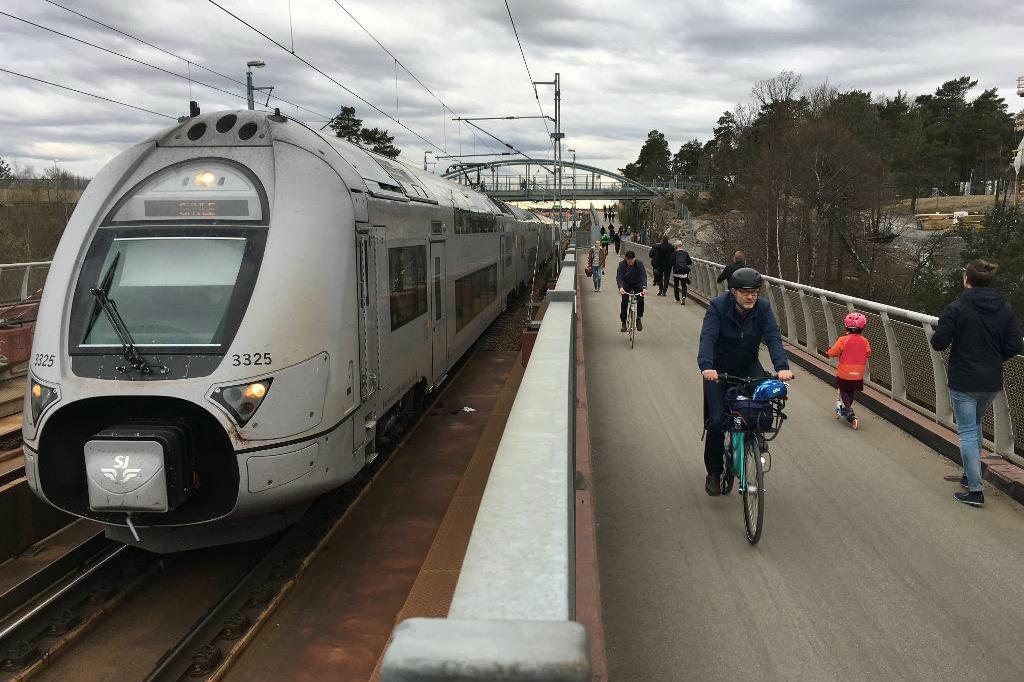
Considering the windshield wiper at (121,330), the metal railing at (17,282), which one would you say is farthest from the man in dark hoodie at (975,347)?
the metal railing at (17,282)

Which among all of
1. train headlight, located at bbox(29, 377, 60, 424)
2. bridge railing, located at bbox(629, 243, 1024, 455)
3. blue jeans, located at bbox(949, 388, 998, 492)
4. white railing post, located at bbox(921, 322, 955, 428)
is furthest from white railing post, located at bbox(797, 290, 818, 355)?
train headlight, located at bbox(29, 377, 60, 424)

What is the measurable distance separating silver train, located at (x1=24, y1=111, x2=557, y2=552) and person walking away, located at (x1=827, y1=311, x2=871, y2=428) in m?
4.70

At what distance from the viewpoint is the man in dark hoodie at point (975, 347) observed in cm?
546

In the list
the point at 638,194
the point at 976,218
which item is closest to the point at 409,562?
the point at 976,218

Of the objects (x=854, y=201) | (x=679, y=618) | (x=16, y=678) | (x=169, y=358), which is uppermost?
(x=854, y=201)

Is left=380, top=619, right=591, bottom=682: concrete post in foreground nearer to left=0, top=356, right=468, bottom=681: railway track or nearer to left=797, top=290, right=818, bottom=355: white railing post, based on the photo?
left=0, top=356, right=468, bottom=681: railway track

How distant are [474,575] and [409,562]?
162 inches

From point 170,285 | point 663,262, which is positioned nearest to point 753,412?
point 170,285

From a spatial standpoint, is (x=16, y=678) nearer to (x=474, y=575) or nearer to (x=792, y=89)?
(x=474, y=575)

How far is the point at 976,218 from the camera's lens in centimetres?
6975

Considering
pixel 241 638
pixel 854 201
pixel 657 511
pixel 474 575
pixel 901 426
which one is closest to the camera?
pixel 474 575

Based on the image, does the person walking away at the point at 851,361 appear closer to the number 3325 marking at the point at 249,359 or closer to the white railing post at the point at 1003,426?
the white railing post at the point at 1003,426

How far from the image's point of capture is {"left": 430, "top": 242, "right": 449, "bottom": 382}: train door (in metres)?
9.59

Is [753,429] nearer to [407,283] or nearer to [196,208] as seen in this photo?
[407,283]
